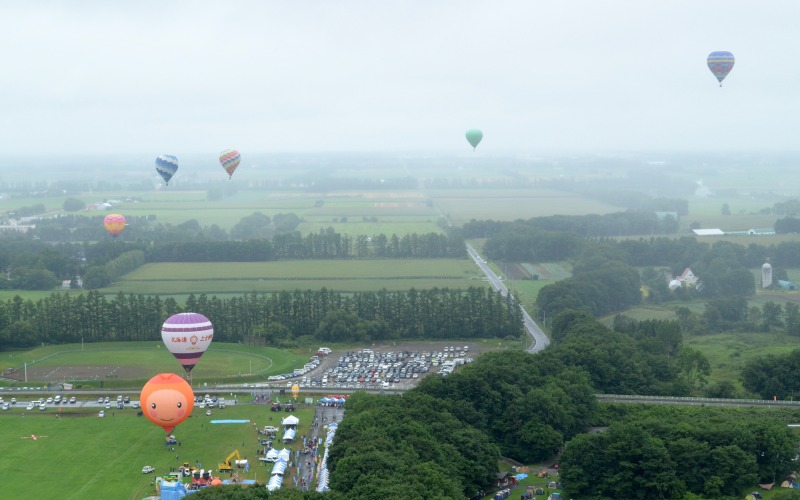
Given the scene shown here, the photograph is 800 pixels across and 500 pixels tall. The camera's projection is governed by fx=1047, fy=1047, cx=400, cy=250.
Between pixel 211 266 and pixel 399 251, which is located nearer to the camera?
pixel 211 266

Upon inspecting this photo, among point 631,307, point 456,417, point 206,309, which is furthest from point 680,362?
point 206,309

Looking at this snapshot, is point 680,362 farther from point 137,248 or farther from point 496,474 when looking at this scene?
point 137,248

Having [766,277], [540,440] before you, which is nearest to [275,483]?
[540,440]

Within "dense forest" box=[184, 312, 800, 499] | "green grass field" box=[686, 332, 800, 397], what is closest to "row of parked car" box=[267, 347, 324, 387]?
"dense forest" box=[184, 312, 800, 499]

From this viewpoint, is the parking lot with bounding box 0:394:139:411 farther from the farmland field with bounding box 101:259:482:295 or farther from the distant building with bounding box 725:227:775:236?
the distant building with bounding box 725:227:775:236

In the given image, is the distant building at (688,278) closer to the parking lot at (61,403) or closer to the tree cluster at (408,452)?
the tree cluster at (408,452)

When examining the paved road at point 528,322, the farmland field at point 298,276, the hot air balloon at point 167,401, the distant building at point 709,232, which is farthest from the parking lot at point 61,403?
the distant building at point 709,232
